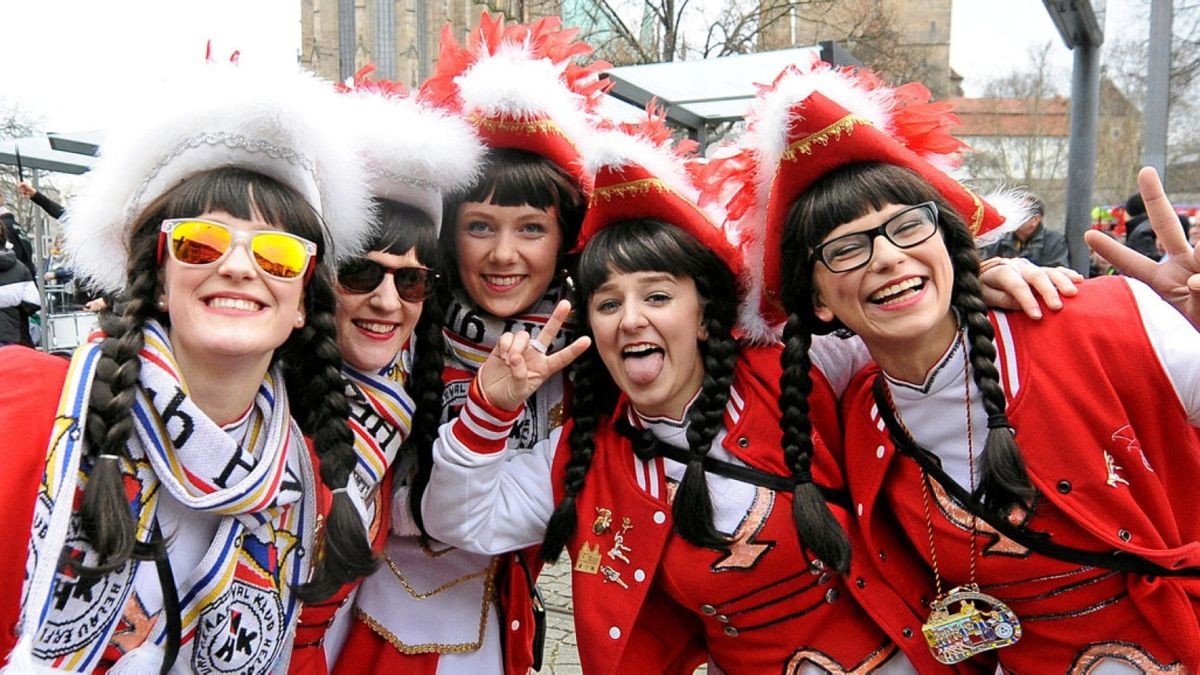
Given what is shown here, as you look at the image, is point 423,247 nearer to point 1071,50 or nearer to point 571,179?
point 571,179

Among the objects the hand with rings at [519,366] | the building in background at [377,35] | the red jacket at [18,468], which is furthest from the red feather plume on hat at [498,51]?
the building in background at [377,35]

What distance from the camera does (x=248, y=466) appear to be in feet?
6.04

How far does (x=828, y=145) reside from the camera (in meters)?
2.07

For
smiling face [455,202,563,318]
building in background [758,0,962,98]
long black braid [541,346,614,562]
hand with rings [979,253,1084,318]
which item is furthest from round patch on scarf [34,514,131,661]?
building in background [758,0,962,98]

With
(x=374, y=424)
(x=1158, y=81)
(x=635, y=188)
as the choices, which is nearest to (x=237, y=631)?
(x=374, y=424)

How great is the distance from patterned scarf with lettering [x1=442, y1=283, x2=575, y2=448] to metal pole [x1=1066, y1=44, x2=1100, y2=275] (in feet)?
17.3

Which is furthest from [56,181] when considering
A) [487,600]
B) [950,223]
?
[950,223]

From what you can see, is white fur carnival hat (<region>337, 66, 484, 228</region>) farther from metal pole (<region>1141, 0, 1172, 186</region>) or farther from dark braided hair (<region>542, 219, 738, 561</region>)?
metal pole (<region>1141, 0, 1172, 186</region>)

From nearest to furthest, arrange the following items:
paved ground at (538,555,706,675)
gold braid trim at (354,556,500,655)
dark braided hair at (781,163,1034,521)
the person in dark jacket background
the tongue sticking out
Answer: dark braided hair at (781,163,1034,521) < the tongue sticking out < gold braid trim at (354,556,500,655) < paved ground at (538,555,706,675) < the person in dark jacket background

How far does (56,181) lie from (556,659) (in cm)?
1355

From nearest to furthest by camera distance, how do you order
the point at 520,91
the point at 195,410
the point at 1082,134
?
1. the point at 195,410
2. the point at 520,91
3. the point at 1082,134

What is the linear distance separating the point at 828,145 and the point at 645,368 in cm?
74

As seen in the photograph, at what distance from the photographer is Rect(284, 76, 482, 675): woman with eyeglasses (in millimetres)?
2275

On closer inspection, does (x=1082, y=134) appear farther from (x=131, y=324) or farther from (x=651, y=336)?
(x=131, y=324)
